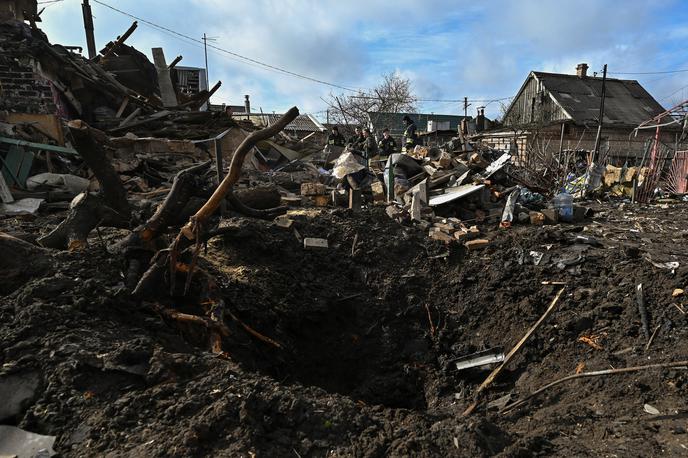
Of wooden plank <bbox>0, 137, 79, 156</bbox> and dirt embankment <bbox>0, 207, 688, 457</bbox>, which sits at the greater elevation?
wooden plank <bbox>0, 137, 79, 156</bbox>

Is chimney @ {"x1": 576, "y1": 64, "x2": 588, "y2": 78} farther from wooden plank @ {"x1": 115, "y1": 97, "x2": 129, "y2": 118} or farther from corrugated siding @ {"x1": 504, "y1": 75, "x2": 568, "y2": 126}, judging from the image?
wooden plank @ {"x1": 115, "y1": 97, "x2": 129, "y2": 118}

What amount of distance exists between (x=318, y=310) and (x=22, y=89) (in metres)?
9.64

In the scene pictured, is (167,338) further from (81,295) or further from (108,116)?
(108,116)

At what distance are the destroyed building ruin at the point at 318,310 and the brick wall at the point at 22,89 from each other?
0.04 meters

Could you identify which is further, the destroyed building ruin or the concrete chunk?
the concrete chunk

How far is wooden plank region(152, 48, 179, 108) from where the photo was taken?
1336 centimetres

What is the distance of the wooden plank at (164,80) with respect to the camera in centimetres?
1336

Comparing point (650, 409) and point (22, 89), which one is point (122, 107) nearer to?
point (22, 89)

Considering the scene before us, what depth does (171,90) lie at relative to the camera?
13766 millimetres

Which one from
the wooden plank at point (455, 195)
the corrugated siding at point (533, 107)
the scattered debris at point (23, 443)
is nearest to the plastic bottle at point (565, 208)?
the wooden plank at point (455, 195)

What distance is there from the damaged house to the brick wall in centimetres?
1824

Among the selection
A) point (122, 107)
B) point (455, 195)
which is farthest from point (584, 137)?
point (122, 107)

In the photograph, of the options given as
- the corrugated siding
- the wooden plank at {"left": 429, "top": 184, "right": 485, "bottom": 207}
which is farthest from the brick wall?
the corrugated siding

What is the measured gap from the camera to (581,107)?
2622 centimetres
